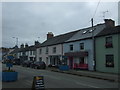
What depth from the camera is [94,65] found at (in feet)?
84.8

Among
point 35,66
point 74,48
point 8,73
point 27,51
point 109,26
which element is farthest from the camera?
point 27,51

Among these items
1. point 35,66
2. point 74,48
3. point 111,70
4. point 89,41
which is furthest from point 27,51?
point 111,70

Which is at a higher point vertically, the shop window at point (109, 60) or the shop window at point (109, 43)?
the shop window at point (109, 43)

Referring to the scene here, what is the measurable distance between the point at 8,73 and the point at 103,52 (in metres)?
14.9

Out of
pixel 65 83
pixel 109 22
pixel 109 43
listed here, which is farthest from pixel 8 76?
pixel 109 22

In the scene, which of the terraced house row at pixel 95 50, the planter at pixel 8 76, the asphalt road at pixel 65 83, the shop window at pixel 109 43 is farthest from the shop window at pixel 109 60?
the planter at pixel 8 76

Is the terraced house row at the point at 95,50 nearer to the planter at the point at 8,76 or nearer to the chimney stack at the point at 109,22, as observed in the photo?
the chimney stack at the point at 109,22

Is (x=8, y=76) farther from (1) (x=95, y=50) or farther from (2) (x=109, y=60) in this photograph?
(1) (x=95, y=50)

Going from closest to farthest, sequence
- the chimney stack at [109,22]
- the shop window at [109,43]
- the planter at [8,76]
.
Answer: the planter at [8,76] → the shop window at [109,43] → the chimney stack at [109,22]

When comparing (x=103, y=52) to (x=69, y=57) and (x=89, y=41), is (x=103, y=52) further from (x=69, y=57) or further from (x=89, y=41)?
(x=69, y=57)

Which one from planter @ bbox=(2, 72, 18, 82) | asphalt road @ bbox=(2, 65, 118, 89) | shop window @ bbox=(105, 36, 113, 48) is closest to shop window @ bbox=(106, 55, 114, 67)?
shop window @ bbox=(105, 36, 113, 48)

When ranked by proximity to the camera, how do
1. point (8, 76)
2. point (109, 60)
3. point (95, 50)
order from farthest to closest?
point (95, 50)
point (109, 60)
point (8, 76)

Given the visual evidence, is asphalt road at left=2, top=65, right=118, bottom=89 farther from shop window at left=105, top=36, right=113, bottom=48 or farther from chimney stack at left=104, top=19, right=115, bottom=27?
chimney stack at left=104, top=19, right=115, bottom=27

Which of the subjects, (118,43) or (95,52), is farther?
(95,52)
